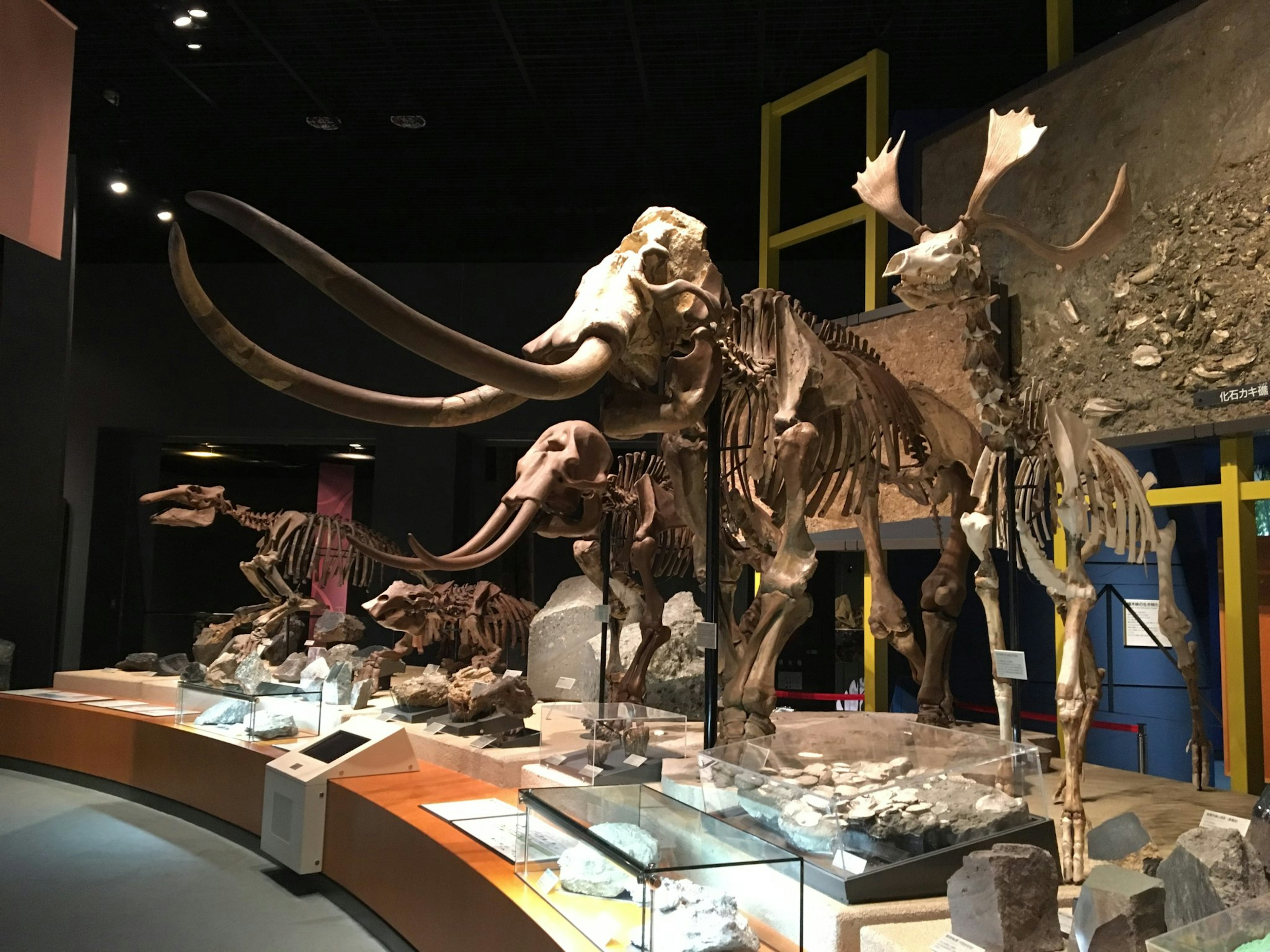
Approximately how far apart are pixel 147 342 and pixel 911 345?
8.43m

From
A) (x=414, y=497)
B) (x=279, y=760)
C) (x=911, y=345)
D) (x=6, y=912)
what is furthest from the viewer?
(x=414, y=497)

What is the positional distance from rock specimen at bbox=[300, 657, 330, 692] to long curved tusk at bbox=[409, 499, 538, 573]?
356 cm

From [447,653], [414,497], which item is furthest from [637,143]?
[447,653]

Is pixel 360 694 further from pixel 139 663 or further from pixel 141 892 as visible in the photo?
pixel 139 663

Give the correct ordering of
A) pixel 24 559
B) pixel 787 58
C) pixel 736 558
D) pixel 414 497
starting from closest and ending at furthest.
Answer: pixel 736 558, pixel 787 58, pixel 24 559, pixel 414 497

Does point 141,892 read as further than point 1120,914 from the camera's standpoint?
Yes

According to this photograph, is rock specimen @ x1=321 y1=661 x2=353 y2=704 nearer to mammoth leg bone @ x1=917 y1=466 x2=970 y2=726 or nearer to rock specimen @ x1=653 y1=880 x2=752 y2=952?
mammoth leg bone @ x1=917 y1=466 x2=970 y2=726

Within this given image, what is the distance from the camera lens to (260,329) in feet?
34.7

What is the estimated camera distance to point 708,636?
3.83m

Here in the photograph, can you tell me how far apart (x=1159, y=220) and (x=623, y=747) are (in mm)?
4175

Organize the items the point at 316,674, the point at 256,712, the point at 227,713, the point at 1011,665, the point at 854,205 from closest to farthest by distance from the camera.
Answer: the point at 1011,665, the point at 256,712, the point at 227,713, the point at 316,674, the point at 854,205

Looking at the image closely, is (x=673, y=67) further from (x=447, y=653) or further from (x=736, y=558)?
(x=447, y=653)

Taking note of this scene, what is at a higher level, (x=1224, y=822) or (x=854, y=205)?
(x=854, y=205)

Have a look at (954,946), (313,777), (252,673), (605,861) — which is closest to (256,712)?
(252,673)
